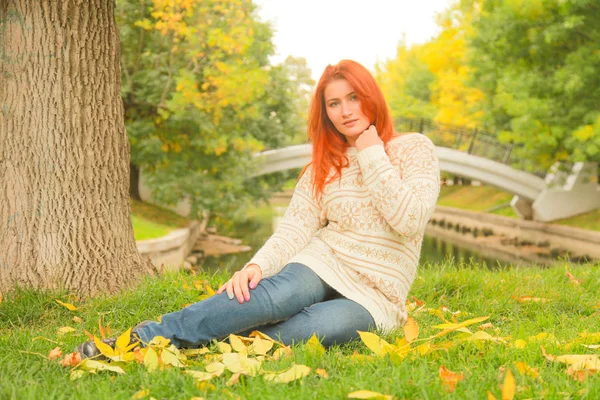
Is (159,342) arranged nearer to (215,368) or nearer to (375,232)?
(215,368)

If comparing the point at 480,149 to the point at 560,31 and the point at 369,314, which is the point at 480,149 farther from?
the point at 369,314

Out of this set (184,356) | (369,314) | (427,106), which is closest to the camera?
(184,356)

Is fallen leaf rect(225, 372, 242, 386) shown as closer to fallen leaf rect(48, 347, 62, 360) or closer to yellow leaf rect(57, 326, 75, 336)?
fallen leaf rect(48, 347, 62, 360)

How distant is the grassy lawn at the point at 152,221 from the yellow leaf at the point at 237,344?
8393 millimetres

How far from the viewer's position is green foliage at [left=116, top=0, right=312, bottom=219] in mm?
11242

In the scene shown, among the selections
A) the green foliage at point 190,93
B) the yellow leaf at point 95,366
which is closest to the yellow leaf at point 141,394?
the yellow leaf at point 95,366

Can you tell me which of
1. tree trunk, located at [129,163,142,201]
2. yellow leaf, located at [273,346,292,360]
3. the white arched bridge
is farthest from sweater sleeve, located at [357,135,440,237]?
tree trunk, located at [129,163,142,201]

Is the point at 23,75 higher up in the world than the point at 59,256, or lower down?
higher up

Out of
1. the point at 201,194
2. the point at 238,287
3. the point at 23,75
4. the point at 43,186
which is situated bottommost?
the point at 201,194

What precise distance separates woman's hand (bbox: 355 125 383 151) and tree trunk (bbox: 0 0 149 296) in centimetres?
159

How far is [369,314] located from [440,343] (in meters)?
0.28

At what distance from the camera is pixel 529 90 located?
518 inches

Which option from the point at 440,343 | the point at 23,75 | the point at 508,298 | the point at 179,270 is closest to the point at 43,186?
the point at 23,75

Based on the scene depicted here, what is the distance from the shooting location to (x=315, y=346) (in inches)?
84.4
